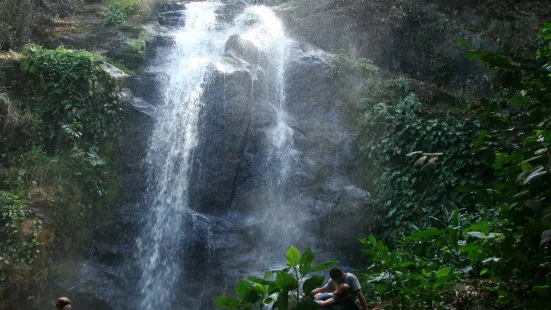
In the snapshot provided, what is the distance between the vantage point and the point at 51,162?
33.5 feet

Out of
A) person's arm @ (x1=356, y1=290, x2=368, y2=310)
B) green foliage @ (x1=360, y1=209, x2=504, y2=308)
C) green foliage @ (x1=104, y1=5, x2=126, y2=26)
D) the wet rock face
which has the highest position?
green foliage @ (x1=104, y1=5, x2=126, y2=26)

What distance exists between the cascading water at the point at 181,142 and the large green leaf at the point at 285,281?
884 cm

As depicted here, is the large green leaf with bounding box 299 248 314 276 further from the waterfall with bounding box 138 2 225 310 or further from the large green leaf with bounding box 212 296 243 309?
the waterfall with bounding box 138 2 225 310

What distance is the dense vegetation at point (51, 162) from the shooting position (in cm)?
896

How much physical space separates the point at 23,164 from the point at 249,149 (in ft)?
17.3

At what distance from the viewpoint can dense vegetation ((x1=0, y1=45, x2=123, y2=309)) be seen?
8.96 meters

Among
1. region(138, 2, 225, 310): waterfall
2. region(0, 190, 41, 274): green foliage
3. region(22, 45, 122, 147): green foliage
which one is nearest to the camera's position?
region(0, 190, 41, 274): green foliage

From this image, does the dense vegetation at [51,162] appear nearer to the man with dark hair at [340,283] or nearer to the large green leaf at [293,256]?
the man with dark hair at [340,283]

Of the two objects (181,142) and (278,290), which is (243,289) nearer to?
(278,290)

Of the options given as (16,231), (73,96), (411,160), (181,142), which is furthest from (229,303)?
(73,96)

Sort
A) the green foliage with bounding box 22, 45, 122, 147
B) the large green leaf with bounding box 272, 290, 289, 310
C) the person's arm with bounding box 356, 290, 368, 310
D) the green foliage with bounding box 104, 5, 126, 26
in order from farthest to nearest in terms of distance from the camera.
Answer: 1. the green foliage with bounding box 104, 5, 126, 26
2. the green foliage with bounding box 22, 45, 122, 147
3. the person's arm with bounding box 356, 290, 368, 310
4. the large green leaf with bounding box 272, 290, 289, 310

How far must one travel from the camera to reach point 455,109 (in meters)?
11.8

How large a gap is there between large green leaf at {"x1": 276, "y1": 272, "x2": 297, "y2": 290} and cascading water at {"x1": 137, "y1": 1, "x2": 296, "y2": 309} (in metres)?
8.84

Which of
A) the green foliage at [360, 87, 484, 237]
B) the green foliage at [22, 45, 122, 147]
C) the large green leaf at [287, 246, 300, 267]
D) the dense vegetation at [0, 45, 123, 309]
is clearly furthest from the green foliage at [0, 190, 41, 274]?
the large green leaf at [287, 246, 300, 267]
